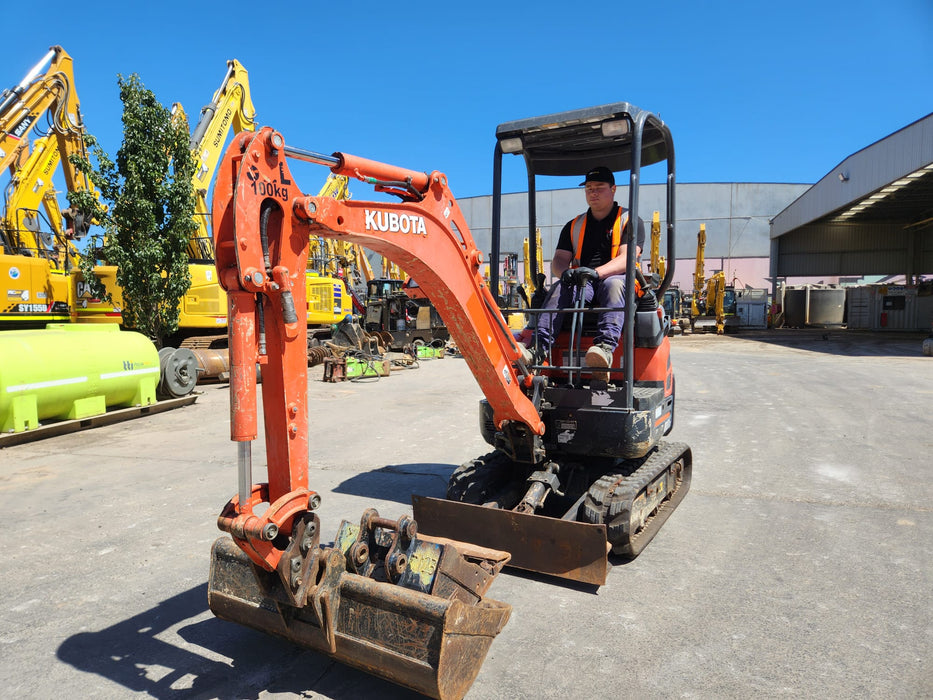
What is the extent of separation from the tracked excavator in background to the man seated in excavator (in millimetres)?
196

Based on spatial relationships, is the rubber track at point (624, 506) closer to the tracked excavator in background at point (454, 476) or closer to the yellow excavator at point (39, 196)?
the tracked excavator in background at point (454, 476)

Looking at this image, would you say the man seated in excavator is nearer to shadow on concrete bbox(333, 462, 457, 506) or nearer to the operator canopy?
the operator canopy

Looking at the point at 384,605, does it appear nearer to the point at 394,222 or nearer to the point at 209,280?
the point at 394,222

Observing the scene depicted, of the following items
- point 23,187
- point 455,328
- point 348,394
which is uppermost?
point 23,187

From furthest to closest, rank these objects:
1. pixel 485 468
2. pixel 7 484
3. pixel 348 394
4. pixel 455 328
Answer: pixel 348 394 < pixel 7 484 < pixel 485 468 < pixel 455 328

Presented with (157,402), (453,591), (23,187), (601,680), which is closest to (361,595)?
(453,591)

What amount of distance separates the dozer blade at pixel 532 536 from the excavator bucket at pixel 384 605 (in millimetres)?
713

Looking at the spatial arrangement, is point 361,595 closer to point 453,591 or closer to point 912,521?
point 453,591

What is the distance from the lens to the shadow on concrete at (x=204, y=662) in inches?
113

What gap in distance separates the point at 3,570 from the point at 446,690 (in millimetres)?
3366

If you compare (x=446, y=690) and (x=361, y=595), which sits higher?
(x=361, y=595)

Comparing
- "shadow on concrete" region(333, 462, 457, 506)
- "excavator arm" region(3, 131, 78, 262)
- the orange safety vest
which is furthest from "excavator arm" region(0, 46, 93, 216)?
the orange safety vest

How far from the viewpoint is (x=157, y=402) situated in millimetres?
10305

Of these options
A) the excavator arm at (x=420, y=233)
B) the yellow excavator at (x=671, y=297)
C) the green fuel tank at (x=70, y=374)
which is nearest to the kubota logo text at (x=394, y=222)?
the excavator arm at (x=420, y=233)
